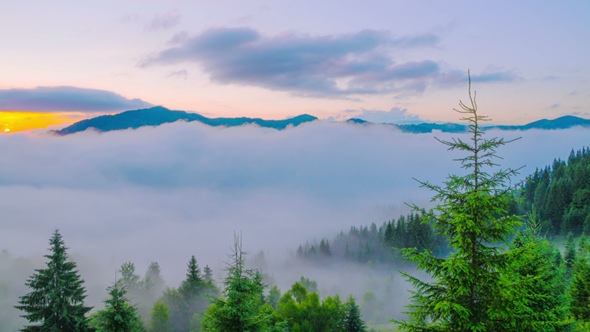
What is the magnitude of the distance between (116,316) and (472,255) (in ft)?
61.6

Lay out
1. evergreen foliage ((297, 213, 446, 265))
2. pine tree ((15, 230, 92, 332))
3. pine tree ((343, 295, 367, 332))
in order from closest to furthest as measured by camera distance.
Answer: pine tree ((15, 230, 92, 332)) → pine tree ((343, 295, 367, 332)) → evergreen foliage ((297, 213, 446, 265))

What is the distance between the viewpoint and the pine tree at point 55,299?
995 inches

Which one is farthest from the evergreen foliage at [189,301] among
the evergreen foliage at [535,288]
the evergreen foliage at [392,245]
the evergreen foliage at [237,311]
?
the evergreen foliage at [392,245]

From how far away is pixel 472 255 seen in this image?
10727mm

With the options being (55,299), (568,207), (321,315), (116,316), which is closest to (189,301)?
(321,315)

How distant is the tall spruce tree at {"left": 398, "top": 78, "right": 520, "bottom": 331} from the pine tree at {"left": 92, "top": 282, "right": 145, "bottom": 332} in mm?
16660

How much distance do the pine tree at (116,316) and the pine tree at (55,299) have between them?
611 centimetres

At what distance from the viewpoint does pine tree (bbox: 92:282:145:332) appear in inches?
815

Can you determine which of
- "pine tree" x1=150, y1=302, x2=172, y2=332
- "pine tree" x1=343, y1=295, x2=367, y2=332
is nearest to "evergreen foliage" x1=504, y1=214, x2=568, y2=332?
"pine tree" x1=343, y1=295, x2=367, y2=332

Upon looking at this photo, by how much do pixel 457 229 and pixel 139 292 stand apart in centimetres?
7994

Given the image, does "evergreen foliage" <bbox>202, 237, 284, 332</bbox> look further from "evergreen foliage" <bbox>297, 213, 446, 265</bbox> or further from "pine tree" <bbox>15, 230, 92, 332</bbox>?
"evergreen foliage" <bbox>297, 213, 446, 265</bbox>

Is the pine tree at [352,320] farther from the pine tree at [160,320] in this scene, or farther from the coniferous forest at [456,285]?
the pine tree at [160,320]

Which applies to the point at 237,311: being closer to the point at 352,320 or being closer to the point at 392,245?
the point at 352,320

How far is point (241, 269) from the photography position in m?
18.3
